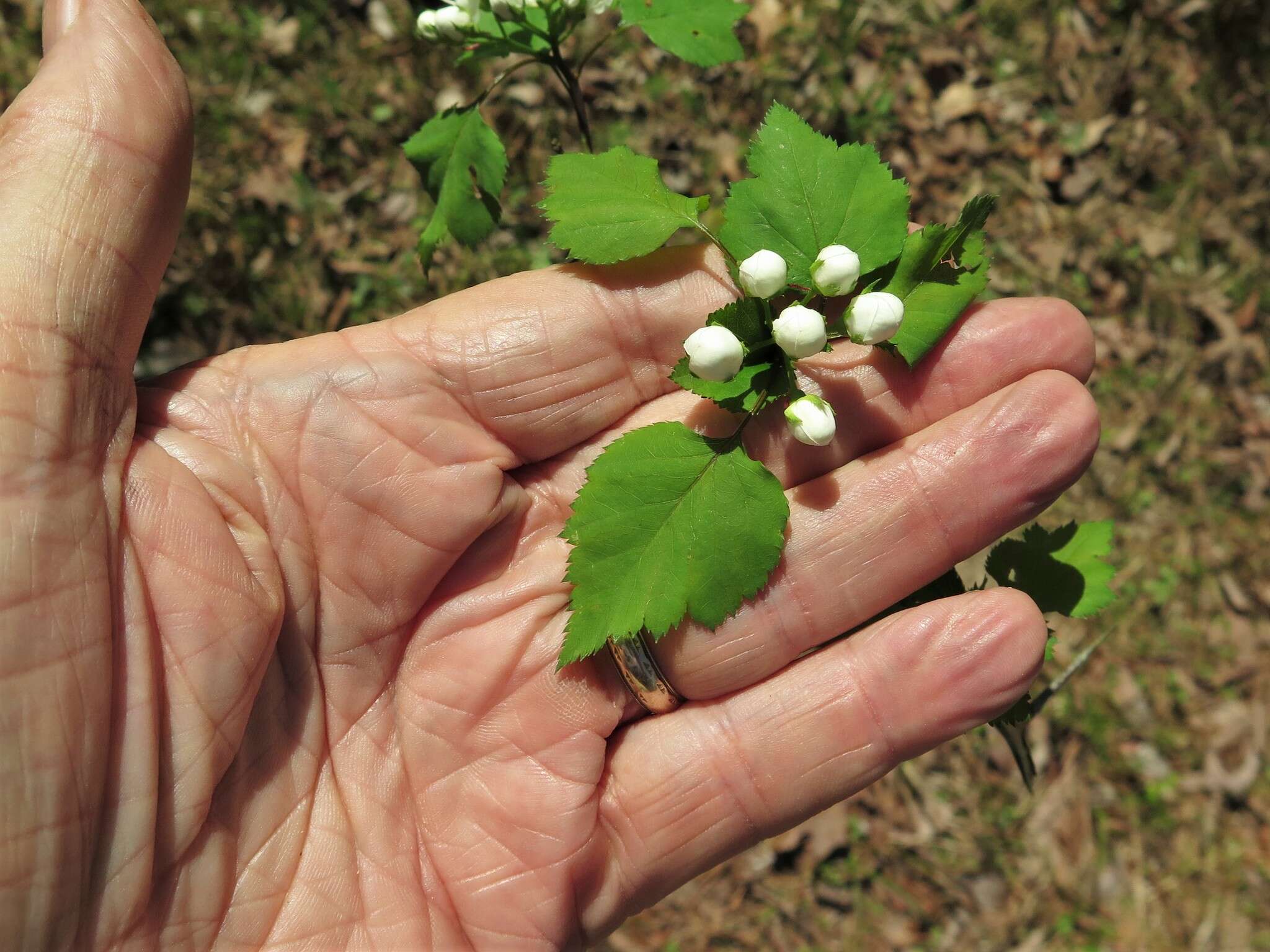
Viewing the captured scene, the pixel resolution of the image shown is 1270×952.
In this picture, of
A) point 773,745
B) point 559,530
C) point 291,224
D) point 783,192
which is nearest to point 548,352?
point 559,530

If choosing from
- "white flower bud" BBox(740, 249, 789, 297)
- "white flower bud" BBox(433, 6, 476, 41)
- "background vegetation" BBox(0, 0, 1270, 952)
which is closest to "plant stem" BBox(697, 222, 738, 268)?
"white flower bud" BBox(740, 249, 789, 297)

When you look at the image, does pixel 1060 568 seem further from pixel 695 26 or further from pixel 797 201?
pixel 695 26

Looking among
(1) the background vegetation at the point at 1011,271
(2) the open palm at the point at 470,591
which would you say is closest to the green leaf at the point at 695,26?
(2) the open palm at the point at 470,591

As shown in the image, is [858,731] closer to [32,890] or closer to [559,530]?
[559,530]

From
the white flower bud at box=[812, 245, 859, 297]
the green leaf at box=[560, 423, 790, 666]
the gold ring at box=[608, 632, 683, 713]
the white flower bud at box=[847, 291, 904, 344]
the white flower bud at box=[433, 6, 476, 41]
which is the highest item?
the white flower bud at box=[433, 6, 476, 41]

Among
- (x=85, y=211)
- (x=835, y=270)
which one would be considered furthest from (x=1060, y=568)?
(x=85, y=211)

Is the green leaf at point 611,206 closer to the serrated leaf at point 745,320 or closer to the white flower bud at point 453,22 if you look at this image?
the serrated leaf at point 745,320

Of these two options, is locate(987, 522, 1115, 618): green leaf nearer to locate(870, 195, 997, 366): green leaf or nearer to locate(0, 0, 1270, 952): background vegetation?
locate(870, 195, 997, 366): green leaf
